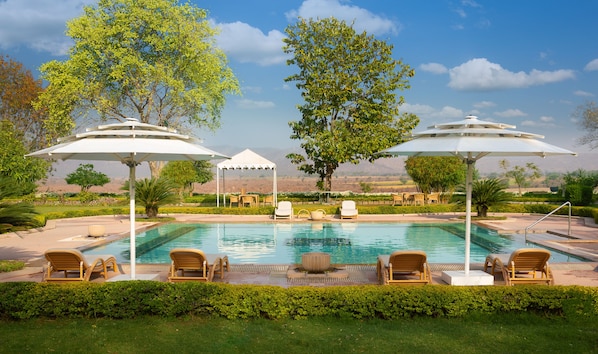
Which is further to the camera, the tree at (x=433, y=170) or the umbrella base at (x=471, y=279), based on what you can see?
the tree at (x=433, y=170)

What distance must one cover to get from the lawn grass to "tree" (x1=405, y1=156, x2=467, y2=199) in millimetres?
22164

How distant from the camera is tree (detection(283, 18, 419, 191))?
83.9 ft

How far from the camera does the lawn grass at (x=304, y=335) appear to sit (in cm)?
501

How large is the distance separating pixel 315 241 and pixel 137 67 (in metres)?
19.4

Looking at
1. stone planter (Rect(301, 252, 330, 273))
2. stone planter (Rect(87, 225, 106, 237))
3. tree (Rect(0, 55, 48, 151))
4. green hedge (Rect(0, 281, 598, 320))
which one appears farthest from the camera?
tree (Rect(0, 55, 48, 151))

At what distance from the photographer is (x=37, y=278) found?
26.4 feet

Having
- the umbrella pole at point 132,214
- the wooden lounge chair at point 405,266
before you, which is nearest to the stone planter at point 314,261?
the wooden lounge chair at point 405,266

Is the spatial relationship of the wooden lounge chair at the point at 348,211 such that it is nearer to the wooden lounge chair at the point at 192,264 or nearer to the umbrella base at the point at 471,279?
the wooden lounge chair at the point at 192,264

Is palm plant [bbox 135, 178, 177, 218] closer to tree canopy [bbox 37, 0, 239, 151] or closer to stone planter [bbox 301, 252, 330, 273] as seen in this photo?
tree canopy [bbox 37, 0, 239, 151]

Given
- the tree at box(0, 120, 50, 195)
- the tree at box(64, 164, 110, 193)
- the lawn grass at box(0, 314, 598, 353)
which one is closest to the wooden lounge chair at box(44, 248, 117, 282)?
the lawn grass at box(0, 314, 598, 353)

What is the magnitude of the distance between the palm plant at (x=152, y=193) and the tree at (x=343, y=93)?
353 inches

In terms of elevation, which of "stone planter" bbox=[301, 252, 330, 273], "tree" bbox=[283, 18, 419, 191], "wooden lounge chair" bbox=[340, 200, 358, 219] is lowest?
"stone planter" bbox=[301, 252, 330, 273]

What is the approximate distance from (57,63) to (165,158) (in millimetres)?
23287

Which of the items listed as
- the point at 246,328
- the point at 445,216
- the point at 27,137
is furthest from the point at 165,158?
the point at 27,137
